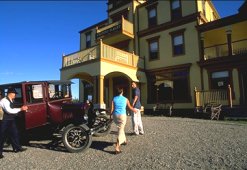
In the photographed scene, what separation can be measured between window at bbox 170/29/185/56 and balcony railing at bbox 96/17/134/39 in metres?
3.98

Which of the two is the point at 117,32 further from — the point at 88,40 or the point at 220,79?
the point at 220,79

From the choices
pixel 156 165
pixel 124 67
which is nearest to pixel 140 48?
pixel 124 67

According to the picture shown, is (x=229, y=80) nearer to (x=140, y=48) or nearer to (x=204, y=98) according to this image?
(x=204, y=98)

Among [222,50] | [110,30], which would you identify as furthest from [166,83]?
[110,30]

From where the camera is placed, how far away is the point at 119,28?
62.4ft

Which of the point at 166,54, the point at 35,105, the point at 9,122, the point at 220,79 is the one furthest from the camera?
the point at 166,54

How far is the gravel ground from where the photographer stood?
503cm

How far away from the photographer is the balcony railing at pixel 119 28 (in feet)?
62.1

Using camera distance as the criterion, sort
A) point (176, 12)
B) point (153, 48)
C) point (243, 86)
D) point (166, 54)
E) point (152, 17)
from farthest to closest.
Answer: point (152, 17)
point (153, 48)
point (166, 54)
point (176, 12)
point (243, 86)

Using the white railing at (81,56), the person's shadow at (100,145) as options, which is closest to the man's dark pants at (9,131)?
the person's shadow at (100,145)

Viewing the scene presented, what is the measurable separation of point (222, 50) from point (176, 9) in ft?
16.6

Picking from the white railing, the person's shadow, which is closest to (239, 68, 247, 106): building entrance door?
the white railing

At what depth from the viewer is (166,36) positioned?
1867cm

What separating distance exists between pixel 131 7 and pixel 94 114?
1550 cm
